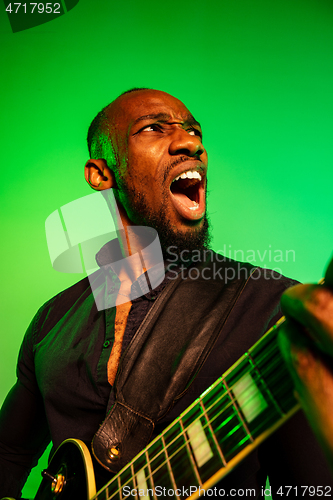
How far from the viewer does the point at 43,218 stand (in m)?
1.99

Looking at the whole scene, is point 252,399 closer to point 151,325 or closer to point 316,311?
point 316,311

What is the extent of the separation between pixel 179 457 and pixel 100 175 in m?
1.28

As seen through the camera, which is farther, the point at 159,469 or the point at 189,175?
the point at 189,175

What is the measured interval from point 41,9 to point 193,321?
2.55 meters

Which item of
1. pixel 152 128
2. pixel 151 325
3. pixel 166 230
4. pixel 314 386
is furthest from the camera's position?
pixel 152 128

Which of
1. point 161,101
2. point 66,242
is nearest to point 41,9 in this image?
point 161,101

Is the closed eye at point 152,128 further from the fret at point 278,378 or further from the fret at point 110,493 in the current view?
the fret at point 110,493

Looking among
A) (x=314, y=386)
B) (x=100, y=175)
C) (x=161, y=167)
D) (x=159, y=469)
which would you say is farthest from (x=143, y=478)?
(x=100, y=175)

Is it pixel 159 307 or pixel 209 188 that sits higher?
pixel 209 188

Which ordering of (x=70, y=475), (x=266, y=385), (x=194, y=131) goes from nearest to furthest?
(x=266, y=385) < (x=70, y=475) < (x=194, y=131)

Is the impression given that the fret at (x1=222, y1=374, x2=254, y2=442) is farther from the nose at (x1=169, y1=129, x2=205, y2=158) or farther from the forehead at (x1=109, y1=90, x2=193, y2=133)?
the forehead at (x1=109, y1=90, x2=193, y2=133)

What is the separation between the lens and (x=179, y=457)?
0.46 m

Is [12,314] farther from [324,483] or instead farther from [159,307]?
[324,483]
